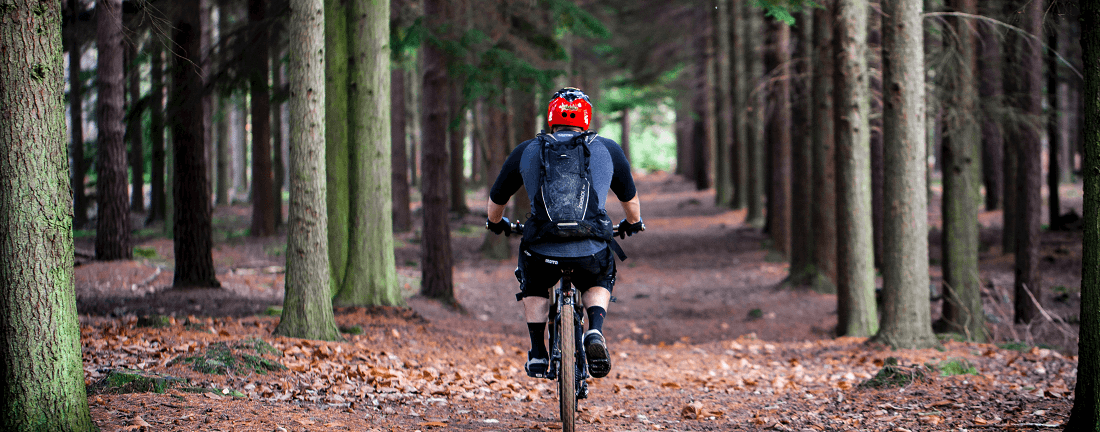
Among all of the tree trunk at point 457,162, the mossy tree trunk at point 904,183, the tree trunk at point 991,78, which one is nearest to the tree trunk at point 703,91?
the tree trunk at point 457,162

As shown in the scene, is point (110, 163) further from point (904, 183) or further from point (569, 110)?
point (904, 183)

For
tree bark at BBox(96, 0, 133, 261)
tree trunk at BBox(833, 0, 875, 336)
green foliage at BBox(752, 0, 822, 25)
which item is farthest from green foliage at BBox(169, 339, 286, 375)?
tree bark at BBox(96, 0, 133, 261)

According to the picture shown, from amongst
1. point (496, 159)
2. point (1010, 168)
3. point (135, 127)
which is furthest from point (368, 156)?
point (1010, 168)

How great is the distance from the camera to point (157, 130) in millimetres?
10680

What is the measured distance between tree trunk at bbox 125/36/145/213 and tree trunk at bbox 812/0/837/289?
9.76 m

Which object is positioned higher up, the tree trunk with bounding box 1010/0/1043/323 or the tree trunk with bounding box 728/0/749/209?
the tree trunk with bounding box 728/0/749/209

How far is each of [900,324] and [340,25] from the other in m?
7.64

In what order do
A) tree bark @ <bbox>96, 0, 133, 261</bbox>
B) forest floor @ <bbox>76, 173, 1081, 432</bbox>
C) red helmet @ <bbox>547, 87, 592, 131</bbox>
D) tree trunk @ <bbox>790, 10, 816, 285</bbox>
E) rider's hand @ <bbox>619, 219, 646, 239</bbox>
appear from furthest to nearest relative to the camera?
tree trunk @ <bbox>790, 10, 816, 285</bbox>, tree bark @ <bbox>96, 0, 133, 261</bbox>, forest floor @ <bbox>76, 173, 1081, 432</bbox>, rider's hand @ <bbox>619, 219, 646, 239</bbox>, red helmet @ <bbox>547, 87, 592, 131</bbox>

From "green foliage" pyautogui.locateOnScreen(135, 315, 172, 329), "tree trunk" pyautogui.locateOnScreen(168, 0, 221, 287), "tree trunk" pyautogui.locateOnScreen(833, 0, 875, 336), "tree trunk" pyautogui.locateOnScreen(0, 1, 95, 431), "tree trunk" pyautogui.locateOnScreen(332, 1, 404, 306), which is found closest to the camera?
"tree trunk" pyautogui.locateOnScreen(0, 1, 95, 431)

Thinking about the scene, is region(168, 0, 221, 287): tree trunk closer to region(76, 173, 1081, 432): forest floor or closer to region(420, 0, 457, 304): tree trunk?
region(76, 173, 1081, 432): forest floor

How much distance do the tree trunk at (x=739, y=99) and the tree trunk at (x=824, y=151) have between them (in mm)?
8089

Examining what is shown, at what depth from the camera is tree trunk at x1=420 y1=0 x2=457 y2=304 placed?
41.3 ft

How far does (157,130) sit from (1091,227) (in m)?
10.6

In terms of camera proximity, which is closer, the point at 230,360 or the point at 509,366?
the point at 230,360
